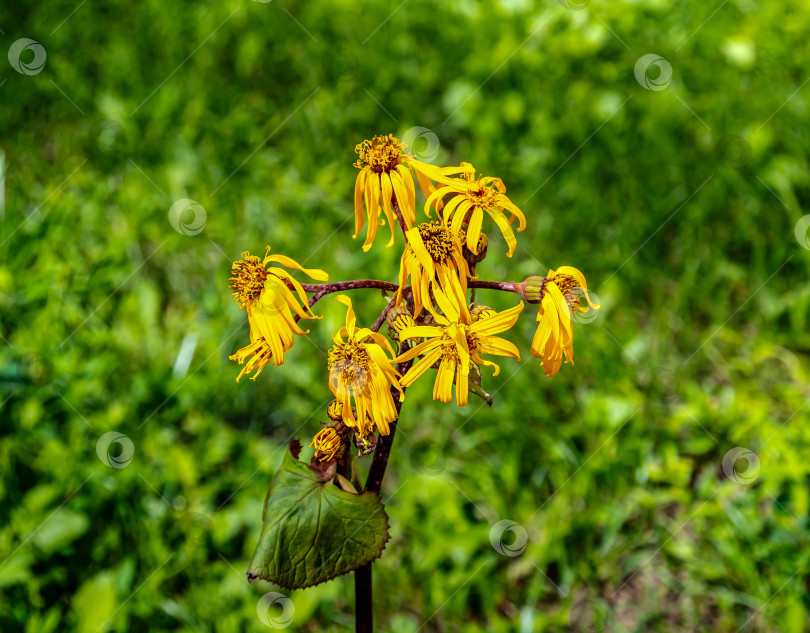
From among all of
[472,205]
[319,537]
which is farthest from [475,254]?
[319,537]

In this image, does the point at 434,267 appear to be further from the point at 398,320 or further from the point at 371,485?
the point at 371,485

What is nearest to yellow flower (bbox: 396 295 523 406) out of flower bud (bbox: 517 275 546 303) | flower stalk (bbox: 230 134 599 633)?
flower stalk (bbox: 230 134 599 633)

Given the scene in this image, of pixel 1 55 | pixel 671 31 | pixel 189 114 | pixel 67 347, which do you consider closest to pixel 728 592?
pixel 67 347

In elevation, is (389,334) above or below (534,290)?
below

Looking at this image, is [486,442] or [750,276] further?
[750,276]

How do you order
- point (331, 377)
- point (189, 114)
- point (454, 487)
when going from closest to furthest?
point (331, 377)
point (454, 487)
point (189, 114)

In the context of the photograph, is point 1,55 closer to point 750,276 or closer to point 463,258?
point 463,258
